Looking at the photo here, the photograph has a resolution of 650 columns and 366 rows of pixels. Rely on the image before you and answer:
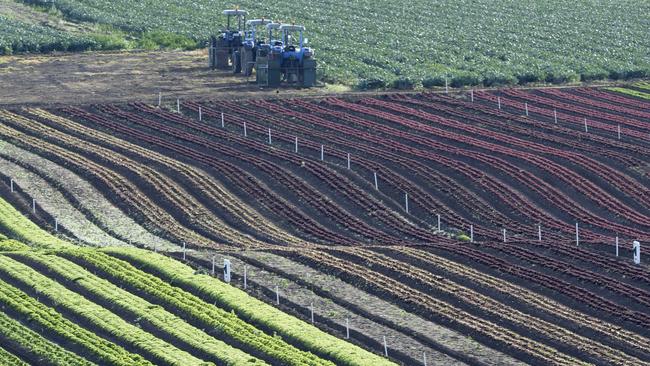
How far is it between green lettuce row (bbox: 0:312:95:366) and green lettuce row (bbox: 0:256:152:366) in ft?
1.49

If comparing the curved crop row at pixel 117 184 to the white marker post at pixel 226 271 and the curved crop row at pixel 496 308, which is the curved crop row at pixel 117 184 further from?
the curved crop row at pixel 496 308

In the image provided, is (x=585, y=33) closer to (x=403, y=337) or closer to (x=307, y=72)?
(x=307, y=72)

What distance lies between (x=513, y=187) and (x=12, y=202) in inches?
731

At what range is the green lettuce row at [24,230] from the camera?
50.3 metres

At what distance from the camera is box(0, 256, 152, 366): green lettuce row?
127 feet

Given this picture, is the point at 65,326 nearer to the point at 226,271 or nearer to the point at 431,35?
the point at 226,271

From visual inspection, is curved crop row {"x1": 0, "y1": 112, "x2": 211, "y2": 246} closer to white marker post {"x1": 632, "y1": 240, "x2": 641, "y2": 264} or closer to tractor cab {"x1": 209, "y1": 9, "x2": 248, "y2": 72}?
white marker post {"x1": 632, "y1": 240, "x2": 641, "y2": 264}

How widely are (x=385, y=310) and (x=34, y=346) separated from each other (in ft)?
33.1

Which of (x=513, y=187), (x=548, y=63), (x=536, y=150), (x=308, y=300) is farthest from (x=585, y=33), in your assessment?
(x=308, y=300)

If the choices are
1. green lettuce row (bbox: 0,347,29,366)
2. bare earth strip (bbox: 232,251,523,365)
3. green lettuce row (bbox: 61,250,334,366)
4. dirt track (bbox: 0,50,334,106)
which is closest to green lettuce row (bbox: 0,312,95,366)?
green lettuce row (bbox: 0,347,29,366)

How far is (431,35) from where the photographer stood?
99938 mm

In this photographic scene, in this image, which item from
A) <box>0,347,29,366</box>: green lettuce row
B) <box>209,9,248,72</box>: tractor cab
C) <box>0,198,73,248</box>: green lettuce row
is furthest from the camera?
<box>209,9,248,72</box>: tractor cab

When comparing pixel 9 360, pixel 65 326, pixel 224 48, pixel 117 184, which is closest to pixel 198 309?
pixel 65 326

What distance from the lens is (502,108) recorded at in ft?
241
